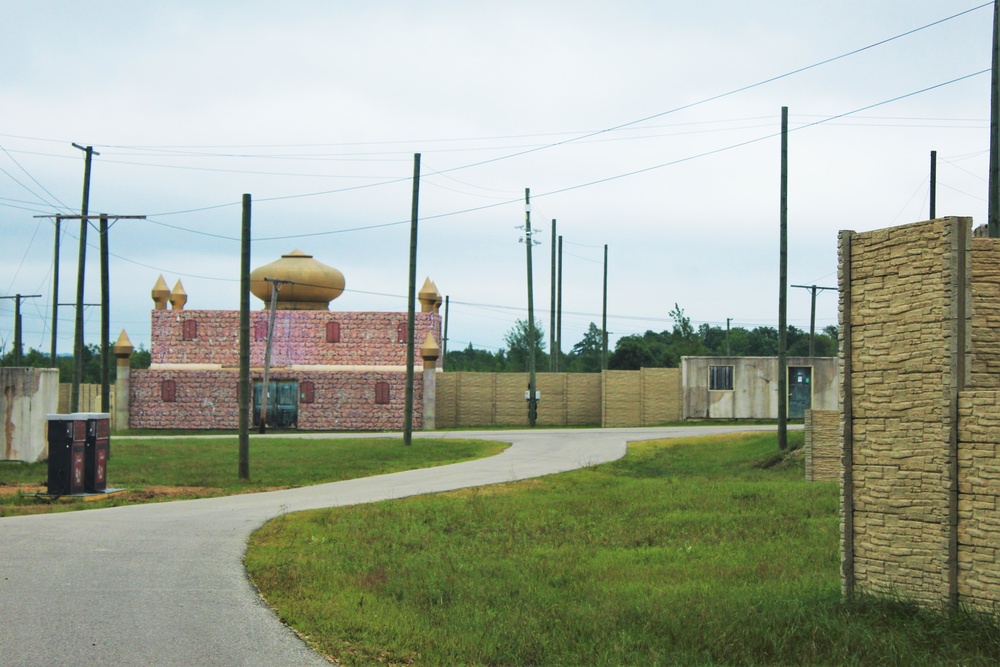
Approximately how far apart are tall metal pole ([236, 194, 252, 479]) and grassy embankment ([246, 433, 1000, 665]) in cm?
720

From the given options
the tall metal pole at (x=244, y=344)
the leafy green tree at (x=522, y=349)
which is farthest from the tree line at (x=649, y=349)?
the tall metal pole at (x=244, y=344)

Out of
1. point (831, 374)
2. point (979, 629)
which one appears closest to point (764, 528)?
point (979, 629)

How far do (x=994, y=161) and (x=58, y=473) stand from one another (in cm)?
1720

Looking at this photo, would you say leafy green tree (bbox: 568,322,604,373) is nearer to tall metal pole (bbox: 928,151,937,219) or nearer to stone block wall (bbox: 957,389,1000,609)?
tall metal pole (bbox: 928,151,937,219)

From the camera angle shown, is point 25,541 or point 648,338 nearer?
point 25,541

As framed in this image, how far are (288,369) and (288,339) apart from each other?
159cm

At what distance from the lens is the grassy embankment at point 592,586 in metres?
8.70

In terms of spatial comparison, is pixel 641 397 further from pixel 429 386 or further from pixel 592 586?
pixel 592 586

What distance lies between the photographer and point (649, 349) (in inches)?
3383

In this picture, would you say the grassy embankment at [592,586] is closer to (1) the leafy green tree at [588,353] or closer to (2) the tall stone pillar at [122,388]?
(2) the tall stone pillar at [122,388]

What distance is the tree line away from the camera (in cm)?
7538

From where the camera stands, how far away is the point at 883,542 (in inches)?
382

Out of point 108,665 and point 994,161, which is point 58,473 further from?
point 994,161

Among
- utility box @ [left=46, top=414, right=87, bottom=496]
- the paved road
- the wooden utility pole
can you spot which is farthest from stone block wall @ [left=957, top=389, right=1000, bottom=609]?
the wooden utility pole
